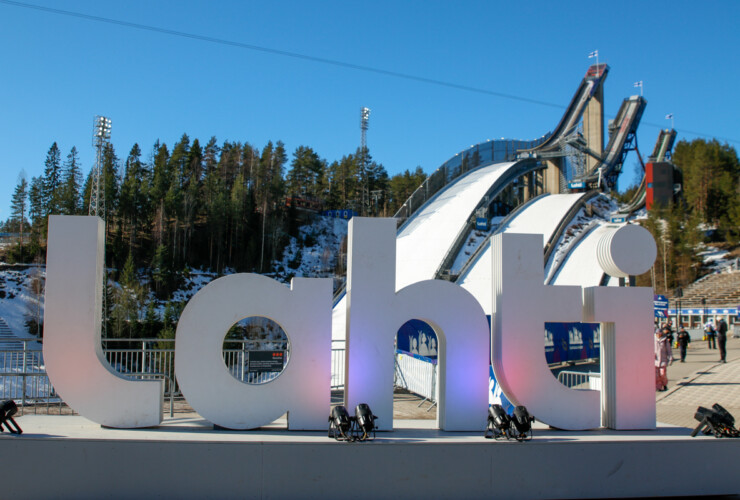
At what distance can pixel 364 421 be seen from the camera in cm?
623

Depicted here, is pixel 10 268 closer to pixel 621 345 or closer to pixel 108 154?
pixel 108 154

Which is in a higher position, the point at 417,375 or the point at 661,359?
the point at 661,359

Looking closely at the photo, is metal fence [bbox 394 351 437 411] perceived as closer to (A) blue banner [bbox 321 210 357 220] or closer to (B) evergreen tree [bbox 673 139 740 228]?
(A) blue banner [bbox 321 210 357 220]

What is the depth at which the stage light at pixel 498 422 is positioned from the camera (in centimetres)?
648

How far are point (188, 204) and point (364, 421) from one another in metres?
53.7

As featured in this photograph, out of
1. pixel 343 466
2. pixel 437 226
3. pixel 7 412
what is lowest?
pixel 343 466

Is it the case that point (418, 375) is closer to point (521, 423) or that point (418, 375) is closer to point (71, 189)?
point (521, 423)

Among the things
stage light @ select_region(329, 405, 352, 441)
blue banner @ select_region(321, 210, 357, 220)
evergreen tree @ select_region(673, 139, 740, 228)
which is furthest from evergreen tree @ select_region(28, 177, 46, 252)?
evergreen tree @ select_region(673, 139, 740, 228)

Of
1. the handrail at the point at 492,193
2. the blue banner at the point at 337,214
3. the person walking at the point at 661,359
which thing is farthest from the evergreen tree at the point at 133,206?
the person walking at the point at 661,359

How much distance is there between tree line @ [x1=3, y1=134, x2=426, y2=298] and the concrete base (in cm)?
4159

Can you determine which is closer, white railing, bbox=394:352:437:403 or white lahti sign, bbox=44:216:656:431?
white lahti sign, bbox=44:216:656:431

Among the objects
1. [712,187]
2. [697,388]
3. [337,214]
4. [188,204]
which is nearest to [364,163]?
[337,214]

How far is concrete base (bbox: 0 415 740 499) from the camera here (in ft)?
19.0

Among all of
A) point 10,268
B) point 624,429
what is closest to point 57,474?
point 624,429
